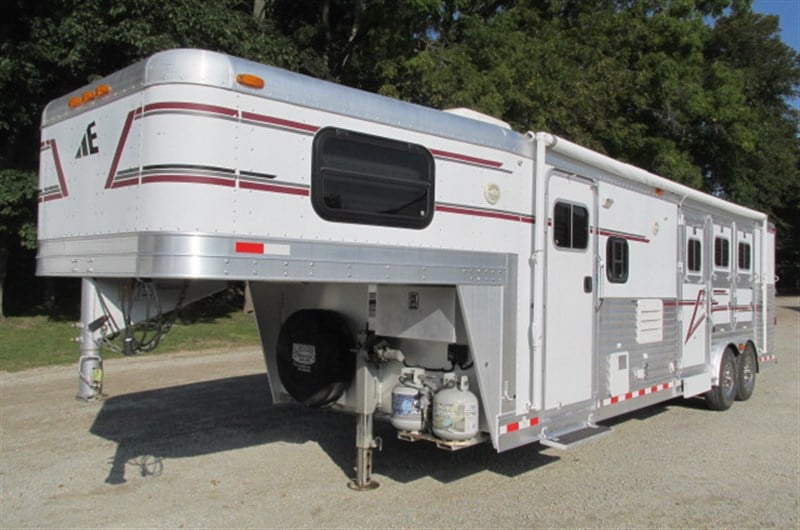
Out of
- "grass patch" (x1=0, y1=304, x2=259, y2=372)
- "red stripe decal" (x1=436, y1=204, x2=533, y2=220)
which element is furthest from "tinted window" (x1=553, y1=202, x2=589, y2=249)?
"grass patch" (x1=0, y1=304, x2=259, y2=372)

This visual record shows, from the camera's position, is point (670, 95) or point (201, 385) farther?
point (670, 95)

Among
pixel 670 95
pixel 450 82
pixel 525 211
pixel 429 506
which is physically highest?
pixel 670 95

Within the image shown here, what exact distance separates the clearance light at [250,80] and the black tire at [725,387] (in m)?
6.91

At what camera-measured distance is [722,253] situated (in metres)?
8.83

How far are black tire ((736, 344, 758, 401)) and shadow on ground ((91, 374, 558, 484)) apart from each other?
4.01 meters

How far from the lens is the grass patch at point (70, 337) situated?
12.1m

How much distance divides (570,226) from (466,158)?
4.59 feet

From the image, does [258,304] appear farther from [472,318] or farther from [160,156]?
[160,156]

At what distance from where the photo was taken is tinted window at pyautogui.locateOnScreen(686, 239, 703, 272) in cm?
794

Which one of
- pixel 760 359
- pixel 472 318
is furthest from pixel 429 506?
pixel 760 359

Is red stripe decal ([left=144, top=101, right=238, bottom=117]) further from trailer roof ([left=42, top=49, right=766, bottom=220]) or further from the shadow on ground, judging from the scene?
the shadow on ground

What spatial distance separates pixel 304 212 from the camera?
4.17 meters

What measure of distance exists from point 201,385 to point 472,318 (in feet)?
19.8

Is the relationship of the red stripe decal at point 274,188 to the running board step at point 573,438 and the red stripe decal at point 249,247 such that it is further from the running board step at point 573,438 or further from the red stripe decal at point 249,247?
the running board step at point 573,438
